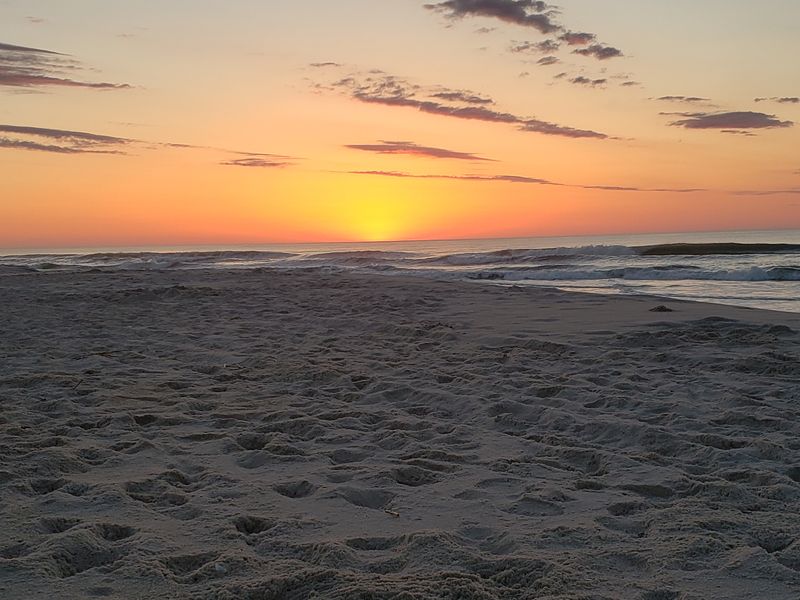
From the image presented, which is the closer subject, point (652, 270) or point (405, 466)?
point (405, 466)

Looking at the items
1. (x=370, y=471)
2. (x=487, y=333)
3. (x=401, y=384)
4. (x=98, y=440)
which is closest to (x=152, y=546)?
(x=370, y=471)

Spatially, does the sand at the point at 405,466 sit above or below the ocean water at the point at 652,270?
below

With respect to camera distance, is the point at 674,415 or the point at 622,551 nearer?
the point at 622,551

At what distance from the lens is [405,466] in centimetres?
338

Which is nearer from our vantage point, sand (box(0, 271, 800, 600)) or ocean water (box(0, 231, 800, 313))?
sand (box(0, 271, 800, 600))

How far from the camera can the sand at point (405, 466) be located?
2.30 meters

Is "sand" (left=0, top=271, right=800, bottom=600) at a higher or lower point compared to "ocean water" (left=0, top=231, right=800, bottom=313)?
lower

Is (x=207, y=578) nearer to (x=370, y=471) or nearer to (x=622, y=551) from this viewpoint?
(x=370, y=471)

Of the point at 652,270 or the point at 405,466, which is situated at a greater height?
the point at 652,270

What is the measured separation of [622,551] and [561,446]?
4.13ft

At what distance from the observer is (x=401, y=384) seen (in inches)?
205

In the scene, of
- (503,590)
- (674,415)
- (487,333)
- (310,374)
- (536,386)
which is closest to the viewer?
(503,590)

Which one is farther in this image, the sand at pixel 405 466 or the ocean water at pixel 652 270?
the ocean water at pixel 652 270

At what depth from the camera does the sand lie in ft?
7.55
